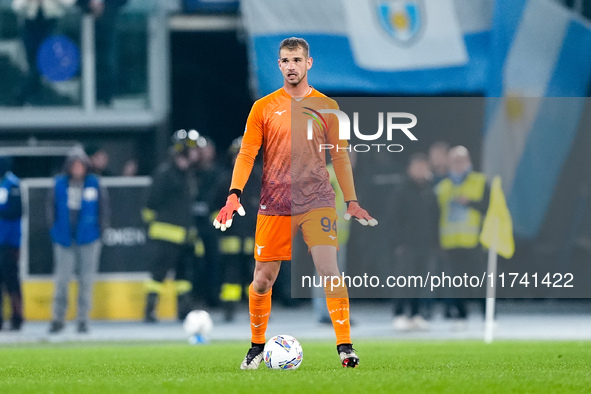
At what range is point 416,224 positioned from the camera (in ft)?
41.8

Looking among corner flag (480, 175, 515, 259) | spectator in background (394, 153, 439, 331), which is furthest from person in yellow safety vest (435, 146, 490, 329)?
corner flag (480, 175, 515, 259)

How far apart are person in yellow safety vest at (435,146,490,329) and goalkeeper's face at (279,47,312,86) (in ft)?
18.0

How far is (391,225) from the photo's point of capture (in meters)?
12.8

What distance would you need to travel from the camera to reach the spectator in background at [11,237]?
1265 cm

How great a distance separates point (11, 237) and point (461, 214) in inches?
194

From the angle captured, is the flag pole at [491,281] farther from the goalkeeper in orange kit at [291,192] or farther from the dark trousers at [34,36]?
the dark trousers at [34,36]

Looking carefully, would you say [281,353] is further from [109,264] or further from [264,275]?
[109,264]

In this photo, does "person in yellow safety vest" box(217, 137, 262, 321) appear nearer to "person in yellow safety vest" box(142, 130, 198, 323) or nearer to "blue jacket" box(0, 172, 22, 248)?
"person in yellow safety vest" box(142, 130, 198, 323)

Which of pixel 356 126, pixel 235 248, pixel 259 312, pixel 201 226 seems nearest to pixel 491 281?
pixel 356 126

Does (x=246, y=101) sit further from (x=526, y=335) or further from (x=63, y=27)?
(x=526, y=335)

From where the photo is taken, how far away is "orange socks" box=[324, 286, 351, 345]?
270 inches

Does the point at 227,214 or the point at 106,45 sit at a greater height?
the point at 106,45

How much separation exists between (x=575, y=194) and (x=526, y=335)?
197 centimetres

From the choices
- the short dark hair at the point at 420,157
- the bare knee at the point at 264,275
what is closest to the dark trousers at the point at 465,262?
the short dark hair at the point at 420,157
